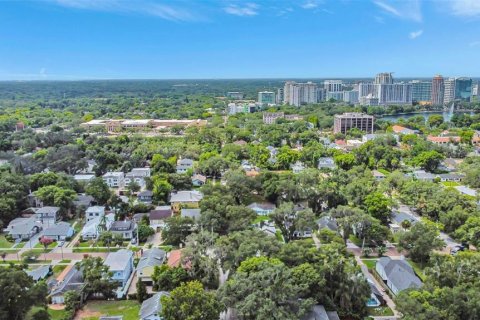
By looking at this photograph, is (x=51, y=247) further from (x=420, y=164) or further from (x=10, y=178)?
(x=420, y=164)

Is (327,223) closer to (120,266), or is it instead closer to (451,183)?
(120,266)

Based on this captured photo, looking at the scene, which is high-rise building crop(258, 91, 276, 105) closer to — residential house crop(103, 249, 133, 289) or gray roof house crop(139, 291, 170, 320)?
residential house crop(103, 249, 133, 289)

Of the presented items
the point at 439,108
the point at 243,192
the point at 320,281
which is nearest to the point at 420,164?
the point at 243,192

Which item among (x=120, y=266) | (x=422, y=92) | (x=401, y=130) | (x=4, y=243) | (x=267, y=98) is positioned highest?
(x=422, y=92)

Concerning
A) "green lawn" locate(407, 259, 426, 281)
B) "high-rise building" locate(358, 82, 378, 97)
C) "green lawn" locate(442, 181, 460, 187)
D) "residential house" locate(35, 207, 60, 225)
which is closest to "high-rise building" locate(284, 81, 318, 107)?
"high-rise building" locate(358, 82, 378, 97)

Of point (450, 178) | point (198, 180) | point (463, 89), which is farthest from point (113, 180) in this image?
point (463, 89)
